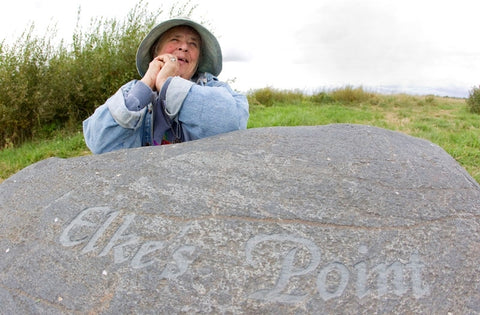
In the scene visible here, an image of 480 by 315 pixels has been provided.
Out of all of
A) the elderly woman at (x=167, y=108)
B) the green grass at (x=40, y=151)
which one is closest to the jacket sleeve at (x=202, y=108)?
the elderly woman at (x=167, y=108)

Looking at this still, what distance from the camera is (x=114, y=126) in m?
2.23

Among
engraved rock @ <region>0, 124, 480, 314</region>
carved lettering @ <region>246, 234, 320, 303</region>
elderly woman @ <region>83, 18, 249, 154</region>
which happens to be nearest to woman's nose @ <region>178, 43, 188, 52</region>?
elderly woman @ <region>83, 18, 249, 154</region>

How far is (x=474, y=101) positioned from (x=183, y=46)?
10.2 metres

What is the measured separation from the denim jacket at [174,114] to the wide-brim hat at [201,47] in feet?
1.45

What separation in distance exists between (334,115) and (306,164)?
→ 258 inches

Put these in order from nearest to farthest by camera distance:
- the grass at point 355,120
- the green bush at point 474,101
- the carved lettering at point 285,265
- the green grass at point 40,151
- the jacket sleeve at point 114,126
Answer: the carved lettering at point 285,265
the jacket sleeve at point 114,126
the green grass at point 40,151
the grass at point 355,120
the green bush at point 474,101

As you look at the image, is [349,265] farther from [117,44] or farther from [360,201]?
[117,44]

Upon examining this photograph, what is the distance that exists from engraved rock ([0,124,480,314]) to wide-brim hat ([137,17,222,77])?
34.2 inches

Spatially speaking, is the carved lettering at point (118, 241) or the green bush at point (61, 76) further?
the green bush at point (61, 76)

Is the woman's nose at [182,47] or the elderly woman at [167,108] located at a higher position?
the woman's nose at [182,47]

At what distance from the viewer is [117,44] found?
674 cm

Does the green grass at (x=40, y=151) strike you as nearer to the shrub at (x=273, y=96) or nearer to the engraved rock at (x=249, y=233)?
the engraved rock at (x=249, y=233)

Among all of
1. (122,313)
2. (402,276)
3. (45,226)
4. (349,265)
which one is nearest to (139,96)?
(45,226)

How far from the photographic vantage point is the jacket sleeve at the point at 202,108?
7.19 feet
